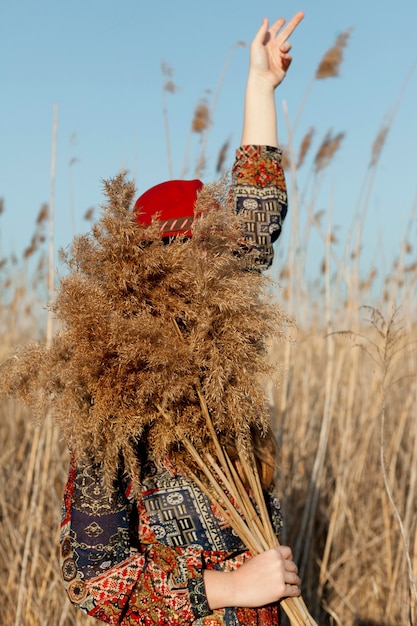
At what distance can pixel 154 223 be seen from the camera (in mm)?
898

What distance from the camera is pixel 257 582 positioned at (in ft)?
3.19

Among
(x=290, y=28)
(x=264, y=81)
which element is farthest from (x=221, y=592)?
(x=290, y=28)

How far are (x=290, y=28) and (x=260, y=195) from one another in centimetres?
38

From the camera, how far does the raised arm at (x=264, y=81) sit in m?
1.25

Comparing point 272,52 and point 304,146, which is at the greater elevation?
point 304,146

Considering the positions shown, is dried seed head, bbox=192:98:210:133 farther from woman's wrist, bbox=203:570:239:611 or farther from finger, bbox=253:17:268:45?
woman's wrist, bbox=203:570:239:611

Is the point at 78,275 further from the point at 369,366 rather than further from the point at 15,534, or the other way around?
the point at 369,366

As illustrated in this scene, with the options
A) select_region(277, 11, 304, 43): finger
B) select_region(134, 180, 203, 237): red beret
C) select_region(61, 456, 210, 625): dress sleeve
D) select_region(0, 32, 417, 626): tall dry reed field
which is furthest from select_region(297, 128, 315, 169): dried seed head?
select_region(61, 456, 210, 625): dress sleeve

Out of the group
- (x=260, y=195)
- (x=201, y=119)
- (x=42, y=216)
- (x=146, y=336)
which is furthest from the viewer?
(x=42, y=216)

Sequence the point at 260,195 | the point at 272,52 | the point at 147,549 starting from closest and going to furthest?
the point at 147,549
the point at 260,195
the point at 272,52

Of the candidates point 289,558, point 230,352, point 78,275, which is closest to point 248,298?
point 230,352

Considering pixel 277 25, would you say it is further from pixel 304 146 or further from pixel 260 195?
pixel 304 146

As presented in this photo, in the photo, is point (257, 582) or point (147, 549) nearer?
point (257, 582)

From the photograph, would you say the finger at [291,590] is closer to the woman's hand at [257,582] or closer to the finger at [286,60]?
the woman's hand at [257,582]
